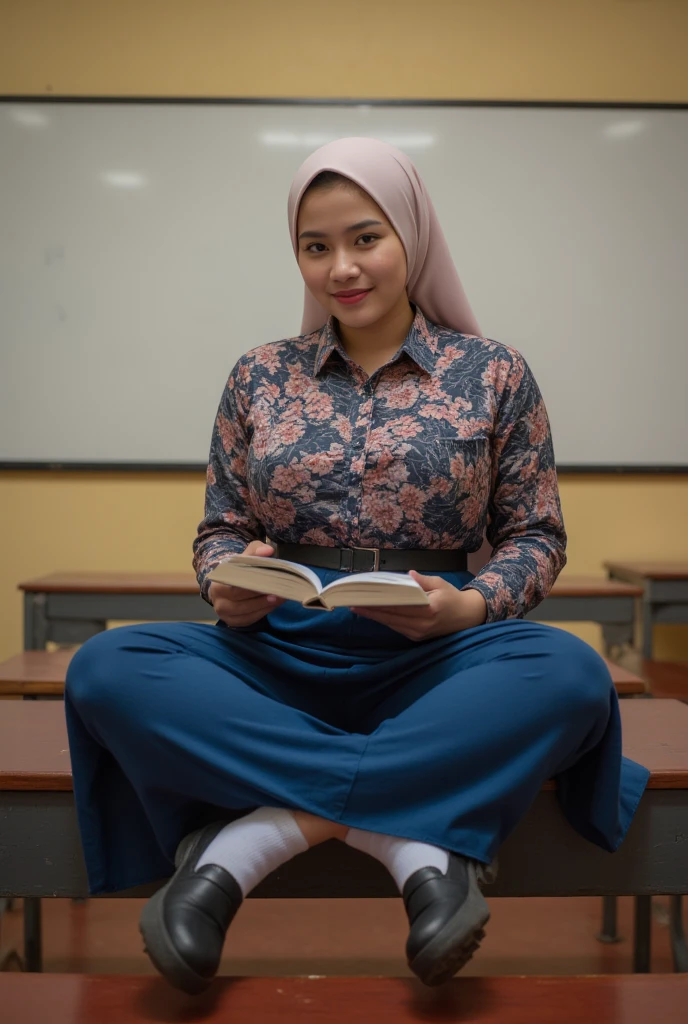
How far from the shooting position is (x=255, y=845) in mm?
934

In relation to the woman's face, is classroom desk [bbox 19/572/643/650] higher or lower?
lower

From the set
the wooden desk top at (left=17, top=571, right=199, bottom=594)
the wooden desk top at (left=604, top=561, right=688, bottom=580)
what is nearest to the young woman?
the wooden desk top at (left=17, top=571, right=199, bottom=594)

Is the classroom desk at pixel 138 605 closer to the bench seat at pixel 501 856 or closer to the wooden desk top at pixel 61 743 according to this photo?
the wooden desk top at pixel 61 743

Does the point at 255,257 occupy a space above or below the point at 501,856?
above

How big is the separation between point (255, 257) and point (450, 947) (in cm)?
281

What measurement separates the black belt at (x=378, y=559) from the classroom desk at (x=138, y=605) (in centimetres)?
141

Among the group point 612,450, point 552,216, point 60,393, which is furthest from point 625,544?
point 60,393

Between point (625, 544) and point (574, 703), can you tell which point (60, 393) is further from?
point (574, 703)

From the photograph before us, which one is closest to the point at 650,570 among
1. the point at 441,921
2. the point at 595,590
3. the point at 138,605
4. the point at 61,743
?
the point at 595,590

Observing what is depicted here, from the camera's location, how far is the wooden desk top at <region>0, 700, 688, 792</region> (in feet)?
3.49

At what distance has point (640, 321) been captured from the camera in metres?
3.30

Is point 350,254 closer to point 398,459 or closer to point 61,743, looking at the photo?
point 398,459

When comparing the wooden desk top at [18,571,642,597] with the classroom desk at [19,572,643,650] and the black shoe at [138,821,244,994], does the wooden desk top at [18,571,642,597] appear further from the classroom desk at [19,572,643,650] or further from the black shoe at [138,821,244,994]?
the black shoe at [138,821,244,994]

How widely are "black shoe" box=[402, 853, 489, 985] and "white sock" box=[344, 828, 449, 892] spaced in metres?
0.01
